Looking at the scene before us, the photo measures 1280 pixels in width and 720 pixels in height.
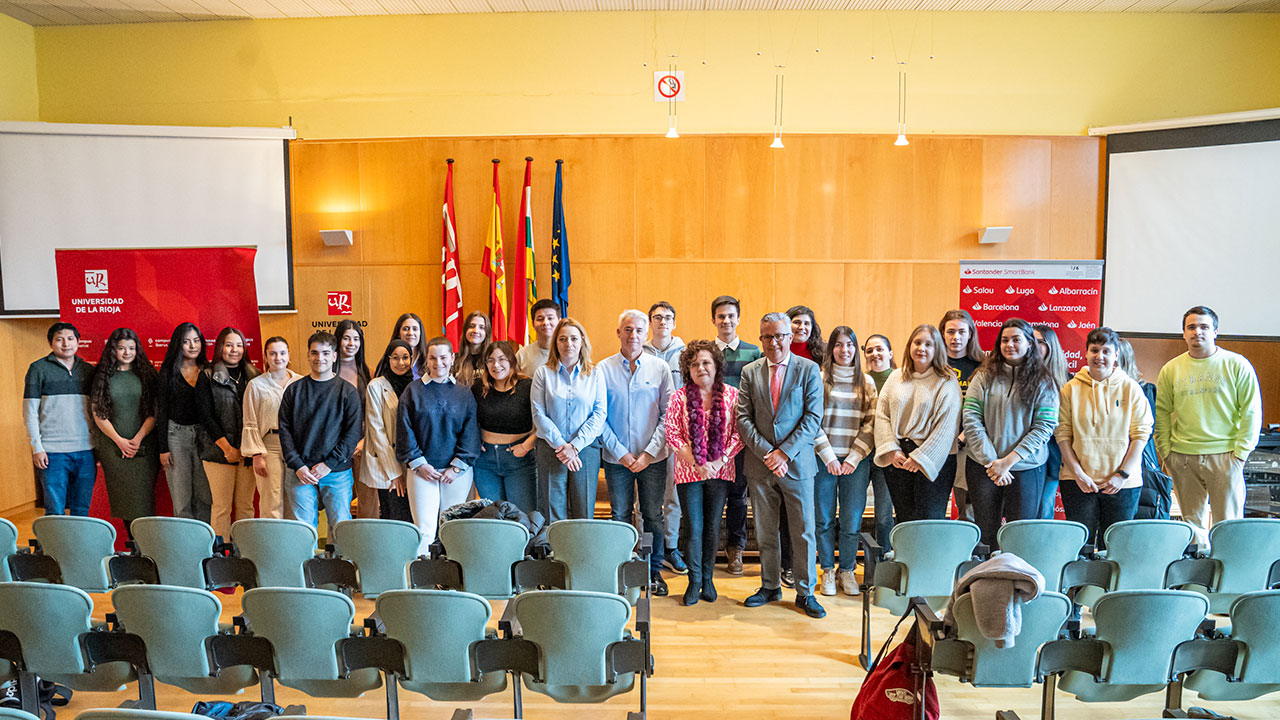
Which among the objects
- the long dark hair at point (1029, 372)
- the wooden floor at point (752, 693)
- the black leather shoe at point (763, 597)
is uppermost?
the long dark hair at point (1029, 372)

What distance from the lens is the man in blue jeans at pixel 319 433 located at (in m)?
4.68

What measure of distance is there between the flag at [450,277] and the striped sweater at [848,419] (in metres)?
3.91

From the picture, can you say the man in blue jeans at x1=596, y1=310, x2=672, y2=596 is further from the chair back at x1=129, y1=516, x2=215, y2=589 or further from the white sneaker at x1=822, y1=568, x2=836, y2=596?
the chair back at x1=129, y1=516, x2=215, y2=589

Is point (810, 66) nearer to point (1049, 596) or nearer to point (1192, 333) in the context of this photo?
point (1192, 333)

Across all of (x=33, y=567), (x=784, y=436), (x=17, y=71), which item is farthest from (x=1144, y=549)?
(x=17, y=71)

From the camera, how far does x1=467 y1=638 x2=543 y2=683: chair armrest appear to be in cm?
268

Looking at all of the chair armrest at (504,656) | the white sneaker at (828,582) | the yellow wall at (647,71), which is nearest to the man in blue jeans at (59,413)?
the yellow wall at (647,71)

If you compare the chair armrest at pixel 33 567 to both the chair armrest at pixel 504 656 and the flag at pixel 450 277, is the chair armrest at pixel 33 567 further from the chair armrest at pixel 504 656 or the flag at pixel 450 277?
the flag at pixel 450 277

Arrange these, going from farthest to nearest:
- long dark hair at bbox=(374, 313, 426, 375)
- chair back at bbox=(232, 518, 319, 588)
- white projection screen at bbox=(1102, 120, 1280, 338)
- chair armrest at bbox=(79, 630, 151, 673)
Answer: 1. white projection screen at bbox=(1102, 120, 1280, 338)
2. long dark hair at bbox=(374, 313, 426, 375)
3. chair back at bbox=(232, 518, 319, 588)
4. chair armrest at bbox=(79, 630, 151, 673)

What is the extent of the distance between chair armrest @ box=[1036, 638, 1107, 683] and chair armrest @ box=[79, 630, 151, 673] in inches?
123

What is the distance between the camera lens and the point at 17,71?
7719 millimetres

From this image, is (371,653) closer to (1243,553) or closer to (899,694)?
(899,694)

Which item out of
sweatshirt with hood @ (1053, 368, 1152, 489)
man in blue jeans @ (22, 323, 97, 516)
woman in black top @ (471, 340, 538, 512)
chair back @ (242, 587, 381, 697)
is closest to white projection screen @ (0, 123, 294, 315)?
man in blue jeans @ (22, 323, 97, 516)

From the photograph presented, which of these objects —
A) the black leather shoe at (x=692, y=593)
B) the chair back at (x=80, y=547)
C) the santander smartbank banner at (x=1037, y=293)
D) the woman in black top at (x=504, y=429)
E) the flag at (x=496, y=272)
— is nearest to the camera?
the chair back at (x=80, y=547)
